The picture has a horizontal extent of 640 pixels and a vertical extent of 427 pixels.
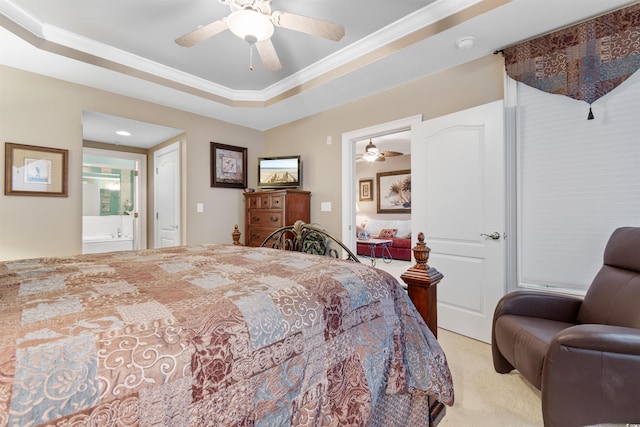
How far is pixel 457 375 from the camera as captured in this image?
6.42 feet

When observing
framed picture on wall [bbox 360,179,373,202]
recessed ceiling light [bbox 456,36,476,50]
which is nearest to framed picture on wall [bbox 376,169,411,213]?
framed picture on wall [bbox 360,179,373,202]

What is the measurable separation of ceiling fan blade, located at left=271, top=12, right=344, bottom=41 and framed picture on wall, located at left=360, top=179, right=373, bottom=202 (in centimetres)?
599

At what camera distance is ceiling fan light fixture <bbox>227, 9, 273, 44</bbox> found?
166 centimetres

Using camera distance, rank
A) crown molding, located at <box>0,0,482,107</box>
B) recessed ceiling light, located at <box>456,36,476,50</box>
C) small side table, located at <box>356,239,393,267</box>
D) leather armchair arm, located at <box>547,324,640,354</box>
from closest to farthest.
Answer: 1. leather armchair arm, located at <box>547,324,640,354</box>
2. crown molding, located at <box>0,0,482,107</box>
3. recessed ceiling light, located at <box>456,36,476,50</box>
4. small side table, located at <box>356,239,393,267</box>

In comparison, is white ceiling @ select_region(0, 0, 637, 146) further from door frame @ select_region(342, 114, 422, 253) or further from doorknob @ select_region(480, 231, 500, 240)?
doorknob @ select_region(480, 231, 500, 240)

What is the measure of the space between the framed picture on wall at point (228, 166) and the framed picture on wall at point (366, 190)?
13.6 ft

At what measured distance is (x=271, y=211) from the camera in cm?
377

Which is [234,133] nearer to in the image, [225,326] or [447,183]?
[447,183]

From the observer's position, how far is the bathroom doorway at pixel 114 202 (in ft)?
16.0

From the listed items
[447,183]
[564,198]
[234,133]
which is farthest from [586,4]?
[234,133]

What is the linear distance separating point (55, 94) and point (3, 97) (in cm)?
37

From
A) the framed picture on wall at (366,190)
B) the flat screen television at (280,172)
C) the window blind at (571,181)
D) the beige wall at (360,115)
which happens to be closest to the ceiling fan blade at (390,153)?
the framed picture on wall at (366,190)

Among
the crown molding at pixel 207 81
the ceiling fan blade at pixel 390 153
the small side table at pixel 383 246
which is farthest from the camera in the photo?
the ceiling fan blade at pixel 390 153

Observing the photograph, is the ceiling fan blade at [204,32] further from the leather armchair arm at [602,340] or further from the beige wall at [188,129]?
the leather armchair arm at [602,340]
